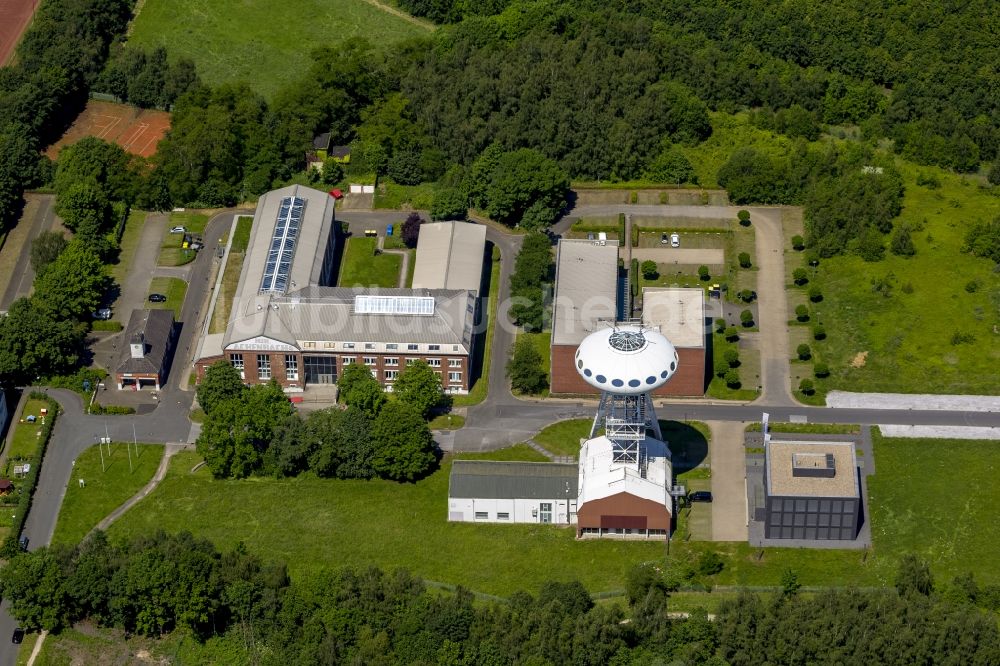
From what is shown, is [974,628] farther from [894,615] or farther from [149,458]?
[149,458]

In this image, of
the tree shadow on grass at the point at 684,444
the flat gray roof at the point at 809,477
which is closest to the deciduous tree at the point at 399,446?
the tree shadow on grass at the point at 684,444

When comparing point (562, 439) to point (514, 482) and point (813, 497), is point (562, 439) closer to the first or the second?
point (514, 482)

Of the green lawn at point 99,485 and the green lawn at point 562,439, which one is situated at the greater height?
the green lawn at point 562,439

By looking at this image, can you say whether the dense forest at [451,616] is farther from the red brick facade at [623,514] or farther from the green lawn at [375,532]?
the red brick facade at [623,514]

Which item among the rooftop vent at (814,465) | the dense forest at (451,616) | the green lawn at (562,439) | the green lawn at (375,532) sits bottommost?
the dense forest at (451,616)

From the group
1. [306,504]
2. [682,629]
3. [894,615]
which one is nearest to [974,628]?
[894,615]

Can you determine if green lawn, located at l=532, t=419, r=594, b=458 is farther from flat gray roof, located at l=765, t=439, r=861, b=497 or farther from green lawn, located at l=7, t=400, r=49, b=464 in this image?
green lawn, located at l=7, t=400, r=49, b=464

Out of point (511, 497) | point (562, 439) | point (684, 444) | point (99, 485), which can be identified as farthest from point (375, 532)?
point (684, 444)
